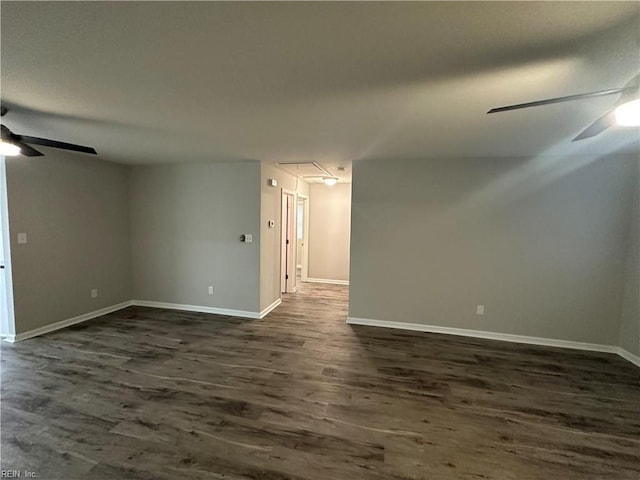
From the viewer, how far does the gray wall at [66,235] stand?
11.9 feet

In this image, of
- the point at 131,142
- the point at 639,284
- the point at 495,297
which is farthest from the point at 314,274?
the point at 639,284

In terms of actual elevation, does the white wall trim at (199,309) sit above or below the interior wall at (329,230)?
below

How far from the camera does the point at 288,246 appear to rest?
631 centimetres

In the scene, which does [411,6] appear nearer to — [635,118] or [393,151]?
[635,118]

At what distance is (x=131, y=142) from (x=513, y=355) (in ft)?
17.5

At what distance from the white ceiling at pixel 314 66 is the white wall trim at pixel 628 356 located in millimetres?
2614

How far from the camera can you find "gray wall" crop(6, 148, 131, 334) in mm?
3631

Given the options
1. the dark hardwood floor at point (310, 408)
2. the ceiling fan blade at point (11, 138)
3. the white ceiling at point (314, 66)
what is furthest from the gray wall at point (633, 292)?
the ceiling fan blade at point (11, 138)

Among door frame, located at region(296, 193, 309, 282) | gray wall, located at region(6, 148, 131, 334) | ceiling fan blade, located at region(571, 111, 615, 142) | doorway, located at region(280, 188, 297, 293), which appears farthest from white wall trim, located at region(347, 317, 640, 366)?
gray wall, located at region(6, 148, 131, 334)

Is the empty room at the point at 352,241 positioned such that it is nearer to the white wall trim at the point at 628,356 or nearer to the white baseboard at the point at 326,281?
the white wall trim at the point at 628,356

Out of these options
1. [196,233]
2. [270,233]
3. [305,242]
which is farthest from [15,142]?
[305,242]

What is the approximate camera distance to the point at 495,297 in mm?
4020

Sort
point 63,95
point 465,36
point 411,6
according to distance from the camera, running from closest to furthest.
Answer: point 411,6 < point 465,36 < point 63,95

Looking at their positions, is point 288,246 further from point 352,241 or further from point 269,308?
point 352,241
